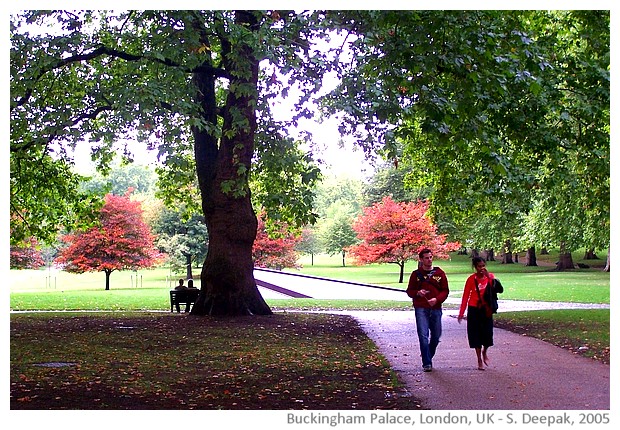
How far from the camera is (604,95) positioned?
13.7 meters

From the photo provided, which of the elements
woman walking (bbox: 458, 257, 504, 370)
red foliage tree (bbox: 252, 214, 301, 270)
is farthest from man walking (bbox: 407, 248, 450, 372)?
red foliage tree (bbox: 252, 214, 301, 270)

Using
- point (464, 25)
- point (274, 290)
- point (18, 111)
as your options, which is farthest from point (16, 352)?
point (274, 290)

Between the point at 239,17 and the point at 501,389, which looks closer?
the point at 501,389

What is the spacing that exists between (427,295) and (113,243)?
95.4ft

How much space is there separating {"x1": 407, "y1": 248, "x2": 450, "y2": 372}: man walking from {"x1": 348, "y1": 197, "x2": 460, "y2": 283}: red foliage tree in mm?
27256

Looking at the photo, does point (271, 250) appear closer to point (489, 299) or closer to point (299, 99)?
point (299, 99)

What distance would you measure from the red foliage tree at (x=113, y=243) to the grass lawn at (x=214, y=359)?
1628 centimetres

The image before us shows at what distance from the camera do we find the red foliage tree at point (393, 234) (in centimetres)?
3759

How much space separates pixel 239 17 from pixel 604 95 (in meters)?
7.31

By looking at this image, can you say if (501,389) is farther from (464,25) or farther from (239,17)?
(239,17)

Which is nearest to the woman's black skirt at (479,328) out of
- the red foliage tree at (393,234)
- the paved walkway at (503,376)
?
the paved walkway at (503,376)

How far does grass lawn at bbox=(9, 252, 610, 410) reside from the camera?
8805 millimetres

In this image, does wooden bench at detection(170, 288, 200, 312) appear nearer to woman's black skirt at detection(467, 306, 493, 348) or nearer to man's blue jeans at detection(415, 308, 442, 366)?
man's blue jeans at detection(415, 308, 442, 366)

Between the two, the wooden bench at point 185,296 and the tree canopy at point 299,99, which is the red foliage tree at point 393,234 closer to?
the tree canopy at point 299,99
